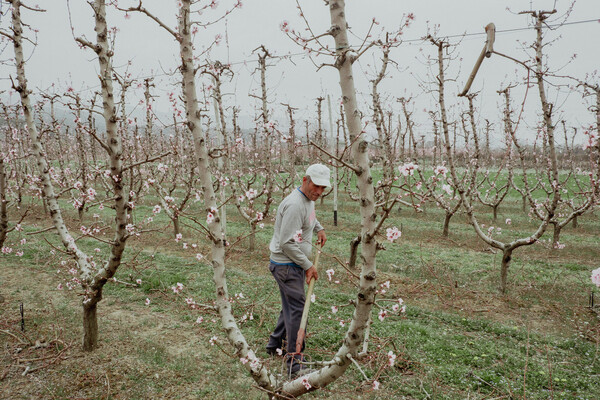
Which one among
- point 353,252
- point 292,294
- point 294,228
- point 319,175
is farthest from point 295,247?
point 353,252

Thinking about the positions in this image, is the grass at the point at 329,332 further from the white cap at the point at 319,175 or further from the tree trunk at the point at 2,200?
the white cap at the point at 319,175

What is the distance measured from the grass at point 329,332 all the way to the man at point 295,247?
48cm

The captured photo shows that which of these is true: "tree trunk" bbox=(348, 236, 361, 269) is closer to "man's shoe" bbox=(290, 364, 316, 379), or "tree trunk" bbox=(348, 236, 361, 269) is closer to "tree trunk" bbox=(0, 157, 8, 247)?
"man's shoe" bbox=(290, 364, 316, 379)

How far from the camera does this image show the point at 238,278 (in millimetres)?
8289

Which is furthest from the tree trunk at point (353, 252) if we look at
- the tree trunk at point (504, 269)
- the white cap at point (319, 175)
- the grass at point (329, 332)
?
the white cap at point (319, 175)

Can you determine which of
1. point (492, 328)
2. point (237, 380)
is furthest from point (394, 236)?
point (492, 328)

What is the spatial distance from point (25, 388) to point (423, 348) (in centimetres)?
516

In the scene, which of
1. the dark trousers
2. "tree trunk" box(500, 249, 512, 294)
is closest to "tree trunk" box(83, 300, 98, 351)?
the dark trousers

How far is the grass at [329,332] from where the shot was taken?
13.9 ft

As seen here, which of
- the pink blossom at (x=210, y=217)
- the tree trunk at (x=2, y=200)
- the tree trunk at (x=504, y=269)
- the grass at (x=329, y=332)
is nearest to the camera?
the pink blossom at (x=210, y=217)

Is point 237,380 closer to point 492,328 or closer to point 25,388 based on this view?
point 25,388

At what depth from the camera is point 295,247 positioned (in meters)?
3.95

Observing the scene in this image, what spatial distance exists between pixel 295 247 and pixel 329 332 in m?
2.34

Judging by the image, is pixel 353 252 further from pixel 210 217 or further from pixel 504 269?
pixel 210 217
